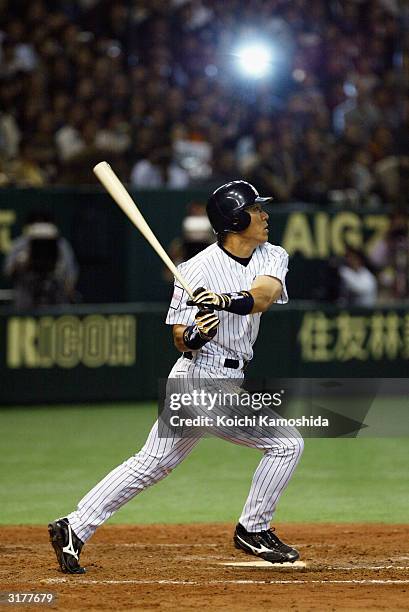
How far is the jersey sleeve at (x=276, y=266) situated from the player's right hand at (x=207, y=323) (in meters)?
0.48

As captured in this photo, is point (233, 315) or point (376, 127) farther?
point (376, 127)

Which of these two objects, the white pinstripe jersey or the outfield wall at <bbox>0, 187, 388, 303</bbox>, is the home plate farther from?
the outfield wall at <bbox>0, 187, 388, 303</bbox>

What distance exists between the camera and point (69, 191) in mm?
11773

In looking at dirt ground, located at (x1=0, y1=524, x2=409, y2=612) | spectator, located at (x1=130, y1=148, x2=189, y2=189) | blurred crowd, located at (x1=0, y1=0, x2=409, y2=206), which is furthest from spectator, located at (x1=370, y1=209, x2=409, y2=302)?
dirt ground, located at (x1=0, y1=524, x2=409, y2=612)

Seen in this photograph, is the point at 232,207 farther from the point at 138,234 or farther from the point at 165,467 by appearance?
the point at 138,234

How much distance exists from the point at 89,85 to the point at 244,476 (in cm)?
531

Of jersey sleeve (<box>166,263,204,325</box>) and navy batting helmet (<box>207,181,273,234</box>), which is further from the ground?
navy batting helmet (<box>207,181,273,234</box>)

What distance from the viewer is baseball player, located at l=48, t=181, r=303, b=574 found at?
18.2 feet

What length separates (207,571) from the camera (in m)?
5.70

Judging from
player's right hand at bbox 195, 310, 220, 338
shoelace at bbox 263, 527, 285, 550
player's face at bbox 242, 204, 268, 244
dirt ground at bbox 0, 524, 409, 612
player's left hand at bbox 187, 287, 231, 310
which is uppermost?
player's face at bbox 242, 204, 268, 244

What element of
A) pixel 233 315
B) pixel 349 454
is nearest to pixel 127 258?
pixel 349 454

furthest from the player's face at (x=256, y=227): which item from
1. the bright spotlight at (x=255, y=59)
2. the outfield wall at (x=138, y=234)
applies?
the bright spotlight at (x=255, y=59)

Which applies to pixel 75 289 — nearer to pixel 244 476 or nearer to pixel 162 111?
pixel 162 111

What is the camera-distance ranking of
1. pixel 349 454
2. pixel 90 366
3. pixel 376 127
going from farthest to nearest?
pixel 376 127 → pixel 90 366 → pixel 349 454
